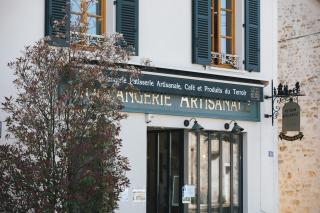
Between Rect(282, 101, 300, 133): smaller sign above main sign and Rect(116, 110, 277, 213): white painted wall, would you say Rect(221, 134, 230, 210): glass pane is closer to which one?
Rect(116, 110, 277, 213): white painted wall

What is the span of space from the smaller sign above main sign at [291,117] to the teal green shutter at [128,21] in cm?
416

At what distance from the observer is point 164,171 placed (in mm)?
16172

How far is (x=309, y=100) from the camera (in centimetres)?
2128

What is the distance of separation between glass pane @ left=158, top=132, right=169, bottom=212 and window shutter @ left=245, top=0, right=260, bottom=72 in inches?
98.1

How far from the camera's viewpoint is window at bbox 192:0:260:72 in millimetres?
15734

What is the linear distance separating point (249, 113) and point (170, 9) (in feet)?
10.1

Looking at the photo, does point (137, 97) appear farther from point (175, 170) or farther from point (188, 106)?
point (175, 170)

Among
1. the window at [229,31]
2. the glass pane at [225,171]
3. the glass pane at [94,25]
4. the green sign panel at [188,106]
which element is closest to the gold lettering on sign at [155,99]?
the green sign panel at [188,106]

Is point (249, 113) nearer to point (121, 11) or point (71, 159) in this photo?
point (121, 11)

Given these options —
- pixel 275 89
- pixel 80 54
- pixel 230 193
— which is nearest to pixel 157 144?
pixel 230 193

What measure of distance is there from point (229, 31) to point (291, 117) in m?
2.42

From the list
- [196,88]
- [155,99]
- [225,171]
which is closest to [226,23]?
[196,88]

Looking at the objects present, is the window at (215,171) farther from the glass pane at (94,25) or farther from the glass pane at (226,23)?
the glass pane at (94,25)

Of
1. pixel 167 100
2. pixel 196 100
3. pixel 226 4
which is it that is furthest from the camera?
pixel 226 4
